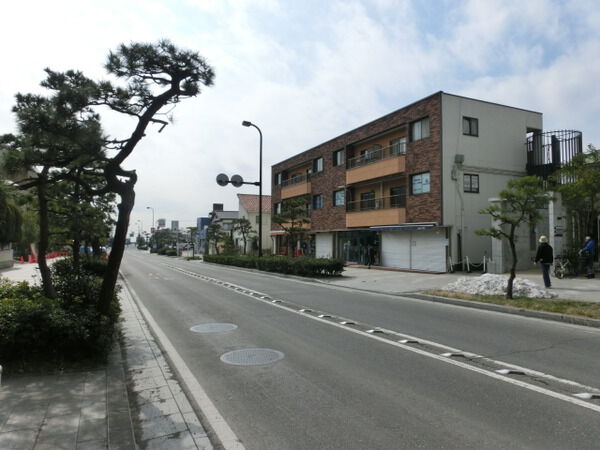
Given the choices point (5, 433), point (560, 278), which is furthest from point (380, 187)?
point (5, 433)

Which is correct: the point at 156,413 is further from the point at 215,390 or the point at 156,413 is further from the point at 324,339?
the point at 324,339

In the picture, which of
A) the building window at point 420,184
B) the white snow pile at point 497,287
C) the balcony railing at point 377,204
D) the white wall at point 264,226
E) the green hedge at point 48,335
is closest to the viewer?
the green hedge at point 48,335

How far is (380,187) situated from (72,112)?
965 inches

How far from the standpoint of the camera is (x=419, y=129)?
80.5 ft

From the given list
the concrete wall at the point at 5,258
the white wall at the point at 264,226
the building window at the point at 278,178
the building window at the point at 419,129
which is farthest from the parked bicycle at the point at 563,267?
the white wall at the point at 264,226

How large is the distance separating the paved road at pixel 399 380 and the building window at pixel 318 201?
26103mm

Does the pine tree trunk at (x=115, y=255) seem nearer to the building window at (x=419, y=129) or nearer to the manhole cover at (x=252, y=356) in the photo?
the manhole cover at (x=252, y=356)

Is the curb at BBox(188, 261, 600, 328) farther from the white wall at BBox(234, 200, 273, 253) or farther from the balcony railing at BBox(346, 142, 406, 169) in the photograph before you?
the white wall at BBox(234, 200, 273, 253)

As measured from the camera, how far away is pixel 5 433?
140 inches

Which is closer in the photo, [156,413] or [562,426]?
[562,426]

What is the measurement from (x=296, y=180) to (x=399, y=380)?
36122 millimetres

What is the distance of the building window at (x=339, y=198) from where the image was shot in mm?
32719

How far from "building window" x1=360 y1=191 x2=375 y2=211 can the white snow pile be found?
1565 centimetres

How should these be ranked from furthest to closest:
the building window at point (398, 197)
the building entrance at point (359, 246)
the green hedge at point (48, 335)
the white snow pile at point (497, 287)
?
the building entrance at point (359, 246), the building window at point (398, 197), the white snow pile at point (497, 287), the green hedge at point (48, 335)
